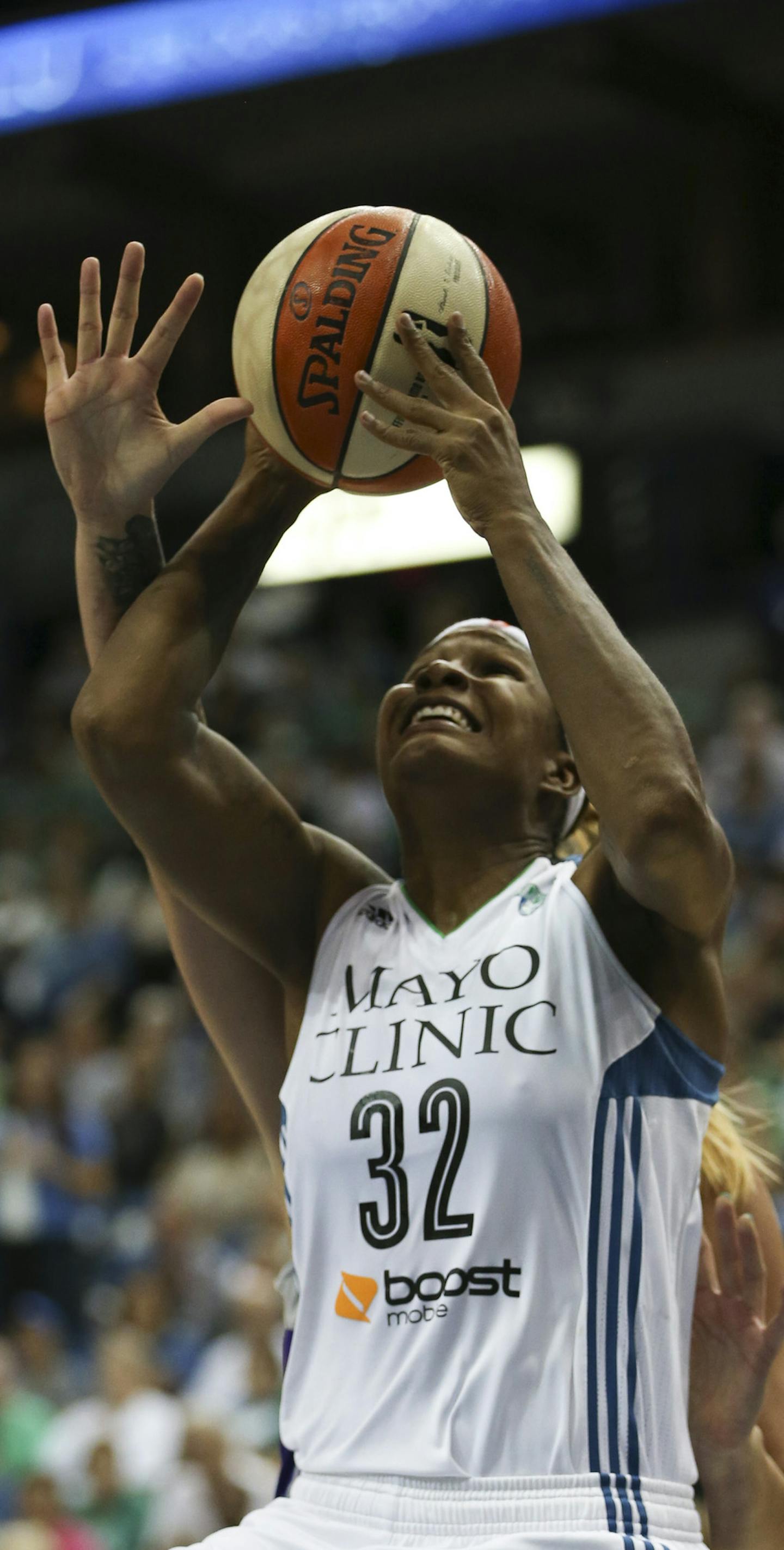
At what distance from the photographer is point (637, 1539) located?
256 centimetres

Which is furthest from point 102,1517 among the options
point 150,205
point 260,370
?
point 150,205

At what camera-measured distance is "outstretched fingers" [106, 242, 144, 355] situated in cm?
317

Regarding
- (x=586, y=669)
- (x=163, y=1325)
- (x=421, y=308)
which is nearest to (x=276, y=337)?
(x=421, y=308)

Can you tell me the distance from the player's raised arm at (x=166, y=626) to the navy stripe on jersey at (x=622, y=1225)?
2.40 ft

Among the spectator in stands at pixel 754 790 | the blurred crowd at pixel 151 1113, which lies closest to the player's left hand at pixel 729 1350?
the blurred crowd at pixel 151 1113

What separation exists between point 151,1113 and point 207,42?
6.54m

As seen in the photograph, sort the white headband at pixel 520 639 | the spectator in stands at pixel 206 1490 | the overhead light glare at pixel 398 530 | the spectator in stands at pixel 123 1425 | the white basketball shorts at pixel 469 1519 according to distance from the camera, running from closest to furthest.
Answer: the white basketball shorts at pixel 469 1519
the white headband at pixel 520 639
the spectator in stands at pixel 206 1490
the spectator in stands at pixel 123 1425
the overhead light glare at pixel 398 530

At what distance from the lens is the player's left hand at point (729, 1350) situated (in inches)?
126

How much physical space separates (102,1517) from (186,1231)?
162cm

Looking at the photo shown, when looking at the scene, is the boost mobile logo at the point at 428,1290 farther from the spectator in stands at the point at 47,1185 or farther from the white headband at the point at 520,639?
the spectator in stands at the point at 47,1185

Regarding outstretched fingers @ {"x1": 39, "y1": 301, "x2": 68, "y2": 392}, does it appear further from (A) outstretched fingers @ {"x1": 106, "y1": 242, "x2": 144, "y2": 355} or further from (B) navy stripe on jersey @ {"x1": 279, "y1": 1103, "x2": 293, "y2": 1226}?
(B) navy stripe on jersey @ {"x1": 279, "y1": 1103, "x2": 293, "y2": 1226}

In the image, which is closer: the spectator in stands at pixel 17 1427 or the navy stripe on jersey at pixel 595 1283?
the navy stripe on jersey at pixel 595 1283

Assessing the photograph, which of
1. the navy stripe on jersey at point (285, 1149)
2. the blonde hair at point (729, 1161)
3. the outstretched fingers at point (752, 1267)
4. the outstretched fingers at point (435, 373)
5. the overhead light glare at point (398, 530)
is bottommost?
the outstretched fingers at point (752, 1267)

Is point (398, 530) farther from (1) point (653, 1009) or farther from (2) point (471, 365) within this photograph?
(1) point (653, 1009)
